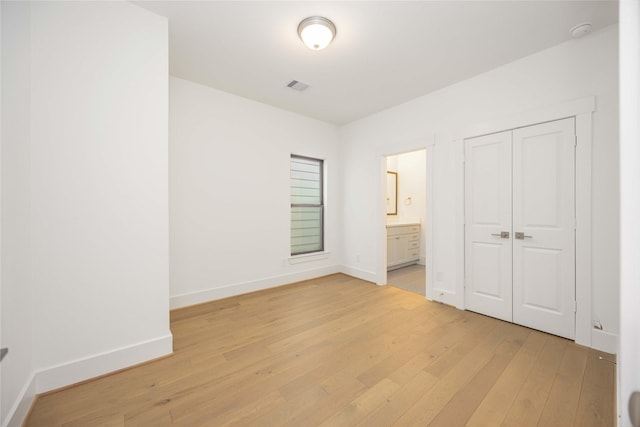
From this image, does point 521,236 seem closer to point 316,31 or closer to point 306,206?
point 316,31

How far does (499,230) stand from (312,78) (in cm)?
281

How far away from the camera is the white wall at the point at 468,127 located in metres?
2.11

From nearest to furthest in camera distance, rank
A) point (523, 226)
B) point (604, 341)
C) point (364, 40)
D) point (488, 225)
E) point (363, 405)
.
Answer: point (363, 405) → point (604, 341) → point (364, 40) → point (523, 226) → point (488, 225)

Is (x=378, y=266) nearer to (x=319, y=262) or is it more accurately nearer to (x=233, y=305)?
(x=319, y=262)

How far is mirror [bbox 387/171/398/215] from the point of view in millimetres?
5871

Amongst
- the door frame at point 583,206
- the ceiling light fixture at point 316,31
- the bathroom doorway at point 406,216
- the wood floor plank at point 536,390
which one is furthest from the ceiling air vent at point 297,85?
the wood floor plank at point 536,390

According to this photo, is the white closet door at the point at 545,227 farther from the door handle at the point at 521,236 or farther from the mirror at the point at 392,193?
the mirror at the point at 392,193

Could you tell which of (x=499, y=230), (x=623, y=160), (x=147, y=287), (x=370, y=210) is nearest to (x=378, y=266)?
(x=370, y=210)

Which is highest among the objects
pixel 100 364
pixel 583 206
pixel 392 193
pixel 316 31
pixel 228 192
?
pixel 316 31

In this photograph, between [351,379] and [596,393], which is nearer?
[596,393]

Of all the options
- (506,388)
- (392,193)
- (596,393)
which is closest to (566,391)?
(596,393)

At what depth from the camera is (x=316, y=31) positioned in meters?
2.13

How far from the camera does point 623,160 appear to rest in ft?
2.60

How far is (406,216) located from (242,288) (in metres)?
4.14
